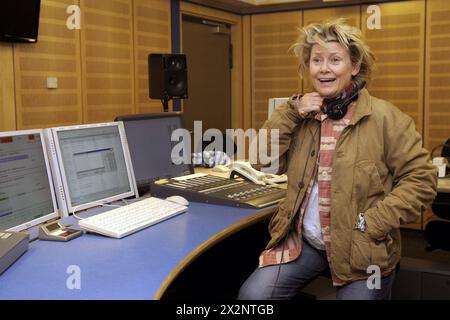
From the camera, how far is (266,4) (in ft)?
19.8

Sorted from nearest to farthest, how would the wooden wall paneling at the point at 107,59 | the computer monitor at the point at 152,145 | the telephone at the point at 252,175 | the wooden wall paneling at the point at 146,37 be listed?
the computer monitor at the point at 152,145 → the telephone at the point at 252,175 → the wooden wall paneling at the point at 107,59 → the wooden wall paneling at the point at 146,37

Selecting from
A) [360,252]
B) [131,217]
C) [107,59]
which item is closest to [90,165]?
[131,217]

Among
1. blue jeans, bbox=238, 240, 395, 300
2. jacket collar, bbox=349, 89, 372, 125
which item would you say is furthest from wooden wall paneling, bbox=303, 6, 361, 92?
blue jeans, bbox=238, 240, 395, 300

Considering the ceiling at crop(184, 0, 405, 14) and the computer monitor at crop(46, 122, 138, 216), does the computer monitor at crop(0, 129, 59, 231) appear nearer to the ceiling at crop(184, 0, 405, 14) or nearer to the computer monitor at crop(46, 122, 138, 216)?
the computer monitor at crop(46, 122, 138, 216)

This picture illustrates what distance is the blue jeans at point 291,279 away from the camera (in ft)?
6.81

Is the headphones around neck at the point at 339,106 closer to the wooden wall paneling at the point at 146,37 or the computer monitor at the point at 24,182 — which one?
the computer monitor at the point at 24,182

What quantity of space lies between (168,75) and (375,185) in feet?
8.17

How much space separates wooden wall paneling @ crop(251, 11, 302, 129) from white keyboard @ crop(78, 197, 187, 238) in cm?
411

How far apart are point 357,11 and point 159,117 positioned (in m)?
3.55

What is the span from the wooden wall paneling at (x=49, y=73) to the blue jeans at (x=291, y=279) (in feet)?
8.74

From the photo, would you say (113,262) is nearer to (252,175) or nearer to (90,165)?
(90,165)

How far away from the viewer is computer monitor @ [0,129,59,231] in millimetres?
1818

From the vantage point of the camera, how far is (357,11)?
570 cm

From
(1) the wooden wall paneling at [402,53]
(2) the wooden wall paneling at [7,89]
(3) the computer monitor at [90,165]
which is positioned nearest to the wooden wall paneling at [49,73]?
(2) the wooden wall paneling at [7,89]
